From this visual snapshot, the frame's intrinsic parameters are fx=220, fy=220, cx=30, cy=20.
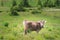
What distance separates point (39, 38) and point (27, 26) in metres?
A: 1.67

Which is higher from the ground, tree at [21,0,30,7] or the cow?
the cow

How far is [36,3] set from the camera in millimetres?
51688

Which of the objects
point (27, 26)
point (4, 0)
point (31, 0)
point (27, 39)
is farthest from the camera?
point (4, 0)

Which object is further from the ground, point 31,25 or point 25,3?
point 31,25

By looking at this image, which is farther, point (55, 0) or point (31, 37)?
point (55, 0)

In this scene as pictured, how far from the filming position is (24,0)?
5216 centimetres

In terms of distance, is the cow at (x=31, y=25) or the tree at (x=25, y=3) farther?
the tree at (x=25, y=3)

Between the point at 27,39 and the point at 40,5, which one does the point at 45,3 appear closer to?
the point at 40,5

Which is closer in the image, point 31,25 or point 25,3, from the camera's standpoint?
point 31,25

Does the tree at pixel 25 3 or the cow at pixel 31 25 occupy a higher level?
the cow at pixel 31 25

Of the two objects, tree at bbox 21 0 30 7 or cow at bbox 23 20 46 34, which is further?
tree at bbox 21 0 30 7

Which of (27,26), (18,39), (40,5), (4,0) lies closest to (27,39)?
(18,39)

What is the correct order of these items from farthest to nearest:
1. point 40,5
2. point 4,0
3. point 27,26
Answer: point 4,0 → point 40,5 → point 27,26

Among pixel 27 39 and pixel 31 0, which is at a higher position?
pixel 27 39
